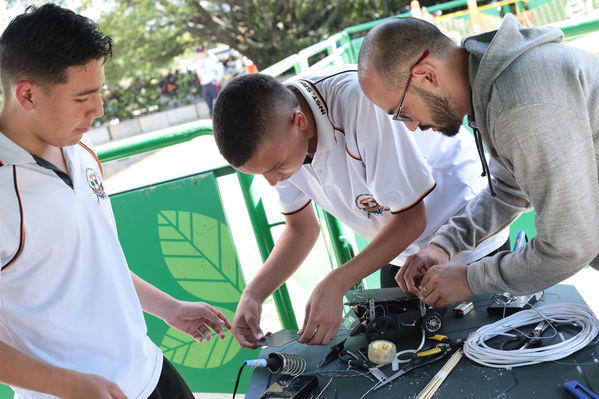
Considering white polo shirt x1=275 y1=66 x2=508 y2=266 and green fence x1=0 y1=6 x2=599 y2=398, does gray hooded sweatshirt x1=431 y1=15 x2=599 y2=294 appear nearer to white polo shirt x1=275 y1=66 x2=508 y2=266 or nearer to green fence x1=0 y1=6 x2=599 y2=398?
white polo shirt x1=275 y1=66 x2=508 y2=266

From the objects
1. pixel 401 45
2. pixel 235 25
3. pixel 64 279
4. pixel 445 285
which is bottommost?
pixel 445 285

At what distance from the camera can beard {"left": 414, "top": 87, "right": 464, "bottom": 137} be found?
169 cm

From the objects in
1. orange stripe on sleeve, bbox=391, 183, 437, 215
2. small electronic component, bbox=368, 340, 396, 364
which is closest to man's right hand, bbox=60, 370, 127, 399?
small electronic component, bbox=368, 340, 396, 364

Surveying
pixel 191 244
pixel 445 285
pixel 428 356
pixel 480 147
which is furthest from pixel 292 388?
pixel 191 244

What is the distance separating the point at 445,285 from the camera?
1787 mm

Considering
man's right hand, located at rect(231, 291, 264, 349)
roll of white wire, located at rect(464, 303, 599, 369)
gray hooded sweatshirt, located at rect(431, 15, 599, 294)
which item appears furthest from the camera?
man's right hand, located at rect(231, 291, 264, 349)

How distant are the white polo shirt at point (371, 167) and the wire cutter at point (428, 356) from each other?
1.49ft

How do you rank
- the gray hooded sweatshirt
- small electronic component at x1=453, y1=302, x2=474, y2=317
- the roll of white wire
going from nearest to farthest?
the gray hooded sweatshirt, the roll of white wire, small electronic component at x1=453, y1=302, x2=474, y2=317

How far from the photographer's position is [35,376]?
150cm

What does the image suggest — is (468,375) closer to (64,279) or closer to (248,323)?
(248,323)

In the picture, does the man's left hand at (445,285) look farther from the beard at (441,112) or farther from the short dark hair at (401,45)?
A: the short dark hair at (401,45)

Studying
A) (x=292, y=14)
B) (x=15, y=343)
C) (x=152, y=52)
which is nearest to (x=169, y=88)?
(x=152, y=52)

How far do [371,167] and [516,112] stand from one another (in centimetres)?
63

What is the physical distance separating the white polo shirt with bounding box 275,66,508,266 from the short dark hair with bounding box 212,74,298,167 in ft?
0.54
